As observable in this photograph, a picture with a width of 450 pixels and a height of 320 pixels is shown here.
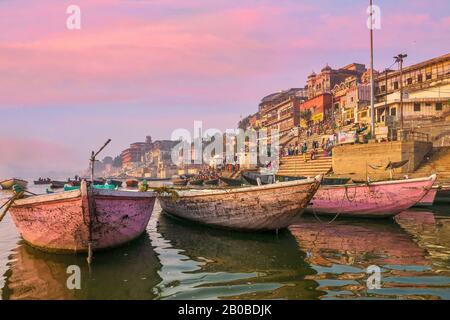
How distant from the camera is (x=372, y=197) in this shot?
15211 millimetres

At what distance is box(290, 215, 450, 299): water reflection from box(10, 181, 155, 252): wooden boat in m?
5.47

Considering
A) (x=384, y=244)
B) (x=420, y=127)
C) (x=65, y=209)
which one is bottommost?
(x=384, y=244)

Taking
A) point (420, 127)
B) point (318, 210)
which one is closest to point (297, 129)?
point (420, 127)

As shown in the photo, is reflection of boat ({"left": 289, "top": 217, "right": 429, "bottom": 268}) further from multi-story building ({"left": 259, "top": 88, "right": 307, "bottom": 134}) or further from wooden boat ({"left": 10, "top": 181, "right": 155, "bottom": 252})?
multi-story building ({"left": 259, "top": 88, "right": 307, "bottom": 134})

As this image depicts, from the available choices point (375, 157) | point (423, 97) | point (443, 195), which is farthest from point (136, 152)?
point (443, 195)

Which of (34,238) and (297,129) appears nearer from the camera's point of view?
(34,238)

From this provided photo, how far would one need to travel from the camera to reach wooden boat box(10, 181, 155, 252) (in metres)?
8.67

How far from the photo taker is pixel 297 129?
56.7m

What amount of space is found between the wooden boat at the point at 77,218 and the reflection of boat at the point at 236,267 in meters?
Result: 1.69
